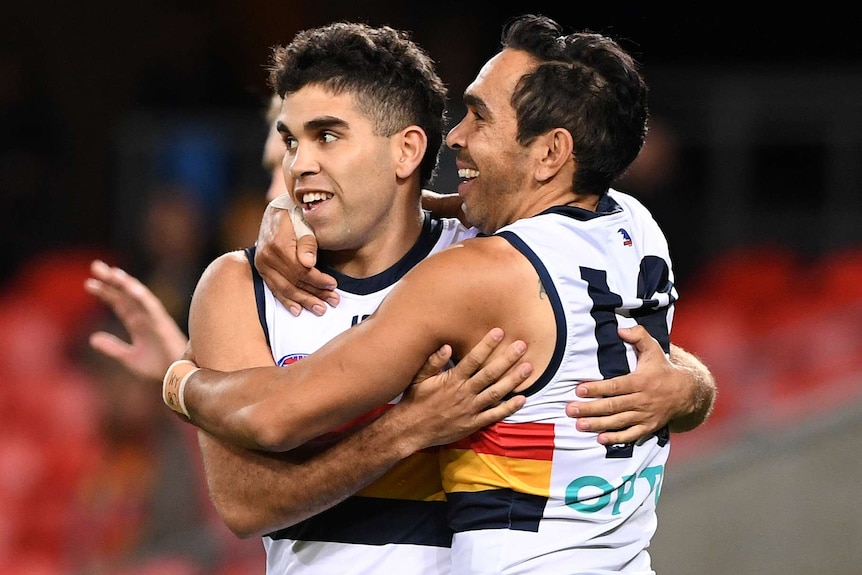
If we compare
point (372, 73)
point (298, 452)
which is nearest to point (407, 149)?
point (372, 73)

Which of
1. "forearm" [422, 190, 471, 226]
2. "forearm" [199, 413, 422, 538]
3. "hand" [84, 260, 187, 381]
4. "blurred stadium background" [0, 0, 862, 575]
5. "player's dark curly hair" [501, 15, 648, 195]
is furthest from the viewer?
"blurred stadium background" [0, 0, 862, 575]

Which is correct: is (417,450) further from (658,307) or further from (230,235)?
(230,235)

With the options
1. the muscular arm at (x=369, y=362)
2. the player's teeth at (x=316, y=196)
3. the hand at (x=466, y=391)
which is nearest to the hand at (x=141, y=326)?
the player's teeth at (x=316, y=196)

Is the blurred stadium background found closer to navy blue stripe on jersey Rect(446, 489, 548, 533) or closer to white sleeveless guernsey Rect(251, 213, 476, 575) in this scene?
white sleeveless guernsey Rect(251, 213, 476, 575)

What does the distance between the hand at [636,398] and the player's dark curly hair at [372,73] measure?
2.11 ft

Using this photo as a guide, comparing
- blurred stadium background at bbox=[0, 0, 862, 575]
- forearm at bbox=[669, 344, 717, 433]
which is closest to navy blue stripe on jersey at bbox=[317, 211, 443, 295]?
forearm at bbox=[669, 344, 717, 433]

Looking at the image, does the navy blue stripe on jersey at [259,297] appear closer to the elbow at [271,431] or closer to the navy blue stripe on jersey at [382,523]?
the elbow at [271,431]

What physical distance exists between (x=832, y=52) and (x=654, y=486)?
7.59 m

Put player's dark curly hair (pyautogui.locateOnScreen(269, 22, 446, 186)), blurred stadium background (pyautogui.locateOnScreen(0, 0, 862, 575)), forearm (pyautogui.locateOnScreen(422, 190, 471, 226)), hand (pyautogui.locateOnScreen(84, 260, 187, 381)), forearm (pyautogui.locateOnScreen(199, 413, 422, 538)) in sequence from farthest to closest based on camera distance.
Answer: blurred stadium background (pyautogui.locateOnScreen(0, 0, 862, 575)), hand (pyautogui.locateOnScreen(84, 260, 187, 381)), forearm (pyautogui.locateOnScreen(422, 190, 471, 226)), player's dark curly hair (pyautogui.locateOnScreen(269, 22, 446, 186)), forearm (pyautogui.locateOnScreen(199, 413, 422, 538))

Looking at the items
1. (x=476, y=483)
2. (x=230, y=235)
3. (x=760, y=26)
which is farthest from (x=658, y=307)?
(x=760, y=26)

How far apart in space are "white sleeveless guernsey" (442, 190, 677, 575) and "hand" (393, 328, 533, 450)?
5 centimetres

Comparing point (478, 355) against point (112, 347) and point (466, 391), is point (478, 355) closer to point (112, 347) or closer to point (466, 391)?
point (466, 391)

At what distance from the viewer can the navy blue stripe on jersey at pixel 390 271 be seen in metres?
2.48

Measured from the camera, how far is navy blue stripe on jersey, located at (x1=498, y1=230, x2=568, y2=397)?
2139 millimetres
